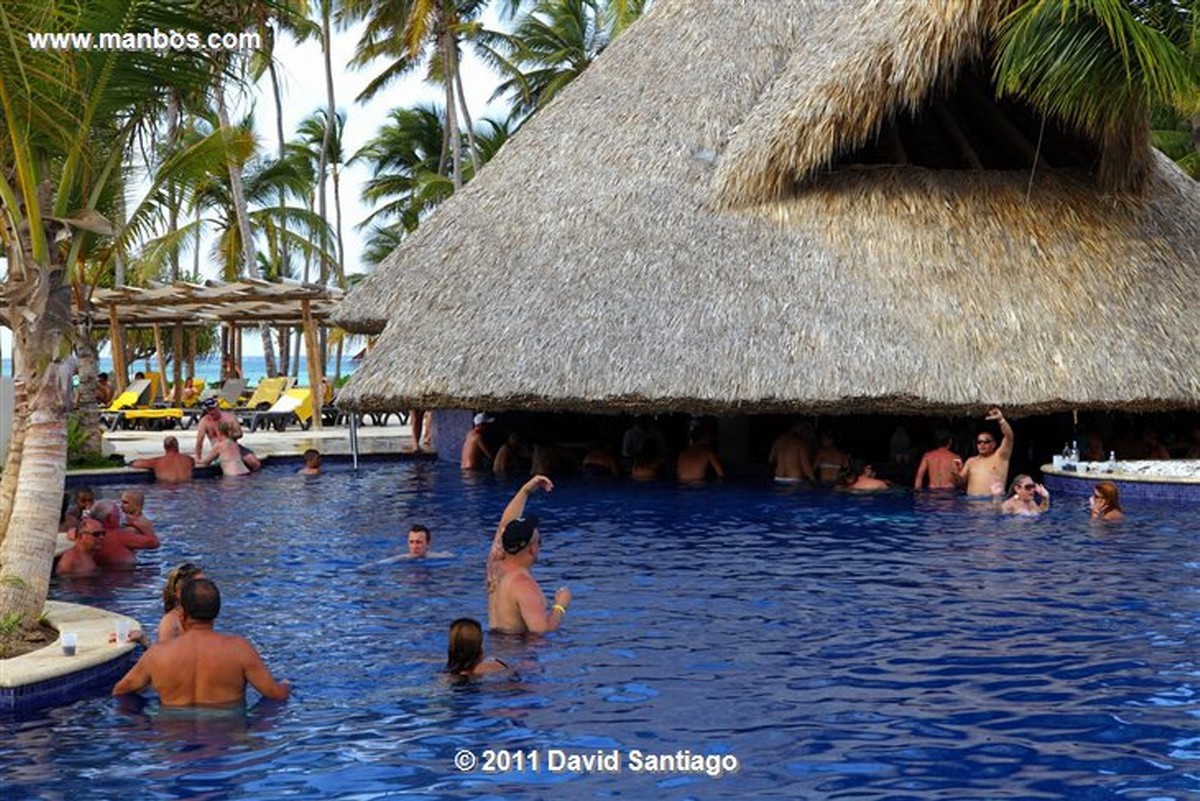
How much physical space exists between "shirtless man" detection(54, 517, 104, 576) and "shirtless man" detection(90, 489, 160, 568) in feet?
0.30

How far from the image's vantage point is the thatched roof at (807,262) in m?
16.3

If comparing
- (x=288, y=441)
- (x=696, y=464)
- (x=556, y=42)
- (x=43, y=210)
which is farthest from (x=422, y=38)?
(x=43, y=210)

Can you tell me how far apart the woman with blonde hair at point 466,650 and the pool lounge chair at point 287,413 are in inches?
834

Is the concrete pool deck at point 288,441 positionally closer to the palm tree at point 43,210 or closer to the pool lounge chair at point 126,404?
the pool lounge chair at point 126,404

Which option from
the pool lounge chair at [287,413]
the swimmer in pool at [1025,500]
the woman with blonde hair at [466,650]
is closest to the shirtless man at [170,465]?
the pool lounge chair at [287,413]

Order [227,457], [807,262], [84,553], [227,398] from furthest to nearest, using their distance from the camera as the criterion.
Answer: [227,398] → [227,457] → [807,262] → [84,553]

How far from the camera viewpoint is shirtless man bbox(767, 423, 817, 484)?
719 inches

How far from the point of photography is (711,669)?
8406 mm

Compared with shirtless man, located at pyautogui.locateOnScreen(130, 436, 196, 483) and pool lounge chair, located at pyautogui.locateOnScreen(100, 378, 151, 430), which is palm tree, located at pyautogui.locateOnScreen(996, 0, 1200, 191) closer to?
shirtless man, located at pyautogui.locateOnScreen(130, 436, 196, 483)

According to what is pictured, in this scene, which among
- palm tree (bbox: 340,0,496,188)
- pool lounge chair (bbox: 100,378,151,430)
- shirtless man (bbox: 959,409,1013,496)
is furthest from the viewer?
palm tree (bbox: 340,0,496,188)

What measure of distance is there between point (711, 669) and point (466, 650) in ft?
4.73

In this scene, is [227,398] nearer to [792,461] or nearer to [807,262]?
[792,461]

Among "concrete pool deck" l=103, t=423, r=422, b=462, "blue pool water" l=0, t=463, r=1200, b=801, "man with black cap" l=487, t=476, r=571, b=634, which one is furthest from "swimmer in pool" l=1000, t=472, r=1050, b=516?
"concrete pool deck" l=103, t=423, r=422, b=462

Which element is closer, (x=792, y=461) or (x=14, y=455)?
(x=14, y=455)
